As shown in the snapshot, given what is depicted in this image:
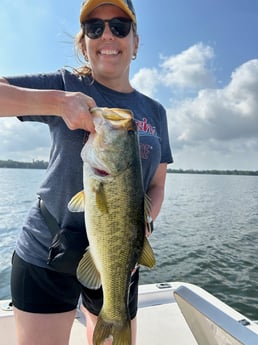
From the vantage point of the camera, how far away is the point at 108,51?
2287mm

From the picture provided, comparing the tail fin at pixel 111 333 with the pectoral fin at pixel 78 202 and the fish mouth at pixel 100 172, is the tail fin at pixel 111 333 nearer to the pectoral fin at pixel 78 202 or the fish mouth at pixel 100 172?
the pectoral fin at pixel 78 202

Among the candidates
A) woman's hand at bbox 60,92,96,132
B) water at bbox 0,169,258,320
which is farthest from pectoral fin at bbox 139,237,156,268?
water at bbox 0,169,258,320

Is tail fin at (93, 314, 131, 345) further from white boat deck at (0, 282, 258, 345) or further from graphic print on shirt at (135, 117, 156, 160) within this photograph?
graphic print on shirt at (135, 117, 156, 160)

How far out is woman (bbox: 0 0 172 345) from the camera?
208 centimetres

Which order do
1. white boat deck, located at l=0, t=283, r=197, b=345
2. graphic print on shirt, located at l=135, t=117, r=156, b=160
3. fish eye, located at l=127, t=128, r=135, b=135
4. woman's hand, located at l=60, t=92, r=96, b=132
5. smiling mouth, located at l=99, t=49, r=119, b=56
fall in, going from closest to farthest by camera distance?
woman's hand, located at l=60, t=92, r=96, b=132 → fish eye, located at l=127, t=128, r=135, b=135 → smiling mouth, located at l=99, t=49, r=119, b=56 → graphic print on shirt, located at l=135, t=117, r=156, b=160 → white boat deck, located at l=0, t=283, r=197, b=345

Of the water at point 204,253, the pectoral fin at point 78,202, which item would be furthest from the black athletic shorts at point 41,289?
the water at point 204,253

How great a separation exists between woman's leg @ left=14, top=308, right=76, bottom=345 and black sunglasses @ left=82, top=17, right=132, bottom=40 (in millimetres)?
1722

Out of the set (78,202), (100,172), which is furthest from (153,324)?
(100,172)

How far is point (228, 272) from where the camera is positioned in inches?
427

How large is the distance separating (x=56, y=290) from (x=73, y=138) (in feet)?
3.00

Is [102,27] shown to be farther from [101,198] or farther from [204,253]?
[204,253]

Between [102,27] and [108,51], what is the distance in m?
0.15

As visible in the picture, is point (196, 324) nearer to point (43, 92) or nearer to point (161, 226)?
point (43, 92)

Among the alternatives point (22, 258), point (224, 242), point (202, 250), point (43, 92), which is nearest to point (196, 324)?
point (22, 258)
